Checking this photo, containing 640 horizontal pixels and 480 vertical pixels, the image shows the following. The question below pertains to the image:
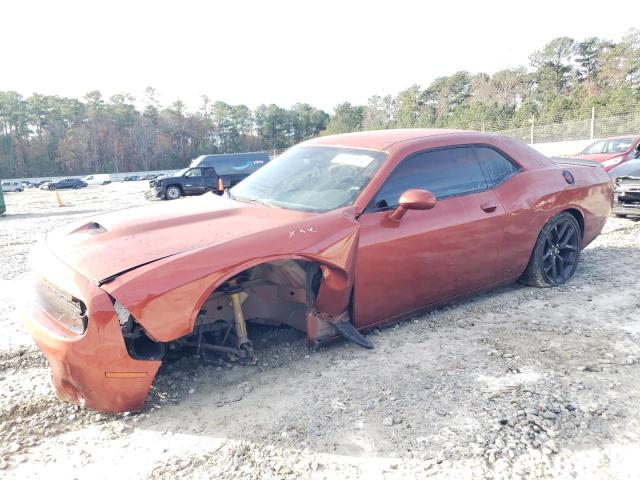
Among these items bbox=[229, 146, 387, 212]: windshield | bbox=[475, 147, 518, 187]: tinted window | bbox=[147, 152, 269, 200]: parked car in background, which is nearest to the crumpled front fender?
bbox=[229, 146, 387, 212]: windshield

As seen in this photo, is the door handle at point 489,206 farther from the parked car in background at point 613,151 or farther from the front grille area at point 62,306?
the parked car in background at point 613,151

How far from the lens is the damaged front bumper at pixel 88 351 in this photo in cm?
229

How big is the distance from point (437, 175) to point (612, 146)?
416 inches

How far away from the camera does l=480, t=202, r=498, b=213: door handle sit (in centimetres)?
366

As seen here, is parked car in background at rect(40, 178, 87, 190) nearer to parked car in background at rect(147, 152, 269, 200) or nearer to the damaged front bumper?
parked car in background at rect(147, 152, 269, 200)

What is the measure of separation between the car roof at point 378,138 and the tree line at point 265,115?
2318cm

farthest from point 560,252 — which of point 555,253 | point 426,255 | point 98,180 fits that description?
point 98,180

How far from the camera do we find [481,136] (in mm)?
3971

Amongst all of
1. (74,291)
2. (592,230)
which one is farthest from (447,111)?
(74,291)

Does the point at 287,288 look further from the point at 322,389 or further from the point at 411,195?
the point at 411,195

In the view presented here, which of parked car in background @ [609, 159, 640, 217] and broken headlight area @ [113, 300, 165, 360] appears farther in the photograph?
parked car in background @ [609, 159, 640, 217]

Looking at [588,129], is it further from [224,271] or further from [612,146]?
[224,271]

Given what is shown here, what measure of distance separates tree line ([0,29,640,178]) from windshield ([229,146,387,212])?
934 inches

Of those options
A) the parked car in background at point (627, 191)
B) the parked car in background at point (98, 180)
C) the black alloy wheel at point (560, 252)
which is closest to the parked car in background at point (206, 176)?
the parked car in background at point (627, 191)
